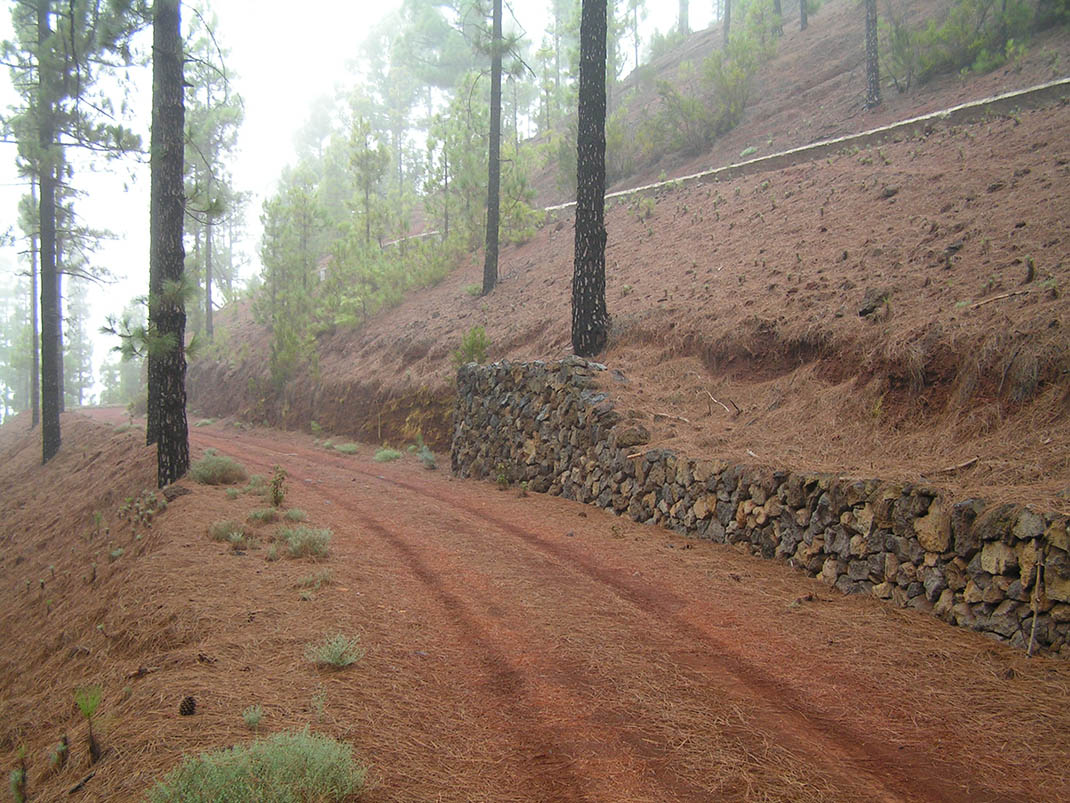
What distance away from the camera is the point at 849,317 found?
8.57m

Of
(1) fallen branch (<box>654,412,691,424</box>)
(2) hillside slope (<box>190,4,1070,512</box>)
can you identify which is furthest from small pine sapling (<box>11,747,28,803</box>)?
(1) fallen branch (<box>654,412,691,424</box>)

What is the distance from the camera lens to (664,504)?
7.80 meters

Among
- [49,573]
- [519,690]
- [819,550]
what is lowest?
[49,573]

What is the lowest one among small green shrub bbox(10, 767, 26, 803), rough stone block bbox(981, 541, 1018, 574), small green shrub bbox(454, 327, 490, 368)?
small green shrub bbox(10, 767, 26, 803)

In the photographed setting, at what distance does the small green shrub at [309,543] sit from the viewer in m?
6.87

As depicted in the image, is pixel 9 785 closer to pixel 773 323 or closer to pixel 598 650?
pixel 598 650

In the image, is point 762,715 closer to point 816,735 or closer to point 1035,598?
point 816,735

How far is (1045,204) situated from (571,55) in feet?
66.0

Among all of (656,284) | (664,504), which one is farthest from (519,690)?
(656,284)

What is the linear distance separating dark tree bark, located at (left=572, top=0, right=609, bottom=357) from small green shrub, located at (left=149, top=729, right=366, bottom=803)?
30.6 feet

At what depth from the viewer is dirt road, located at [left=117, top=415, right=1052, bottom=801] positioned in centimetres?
A: 331

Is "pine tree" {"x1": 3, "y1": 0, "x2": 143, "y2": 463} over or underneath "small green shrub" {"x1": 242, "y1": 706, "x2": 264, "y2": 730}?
over

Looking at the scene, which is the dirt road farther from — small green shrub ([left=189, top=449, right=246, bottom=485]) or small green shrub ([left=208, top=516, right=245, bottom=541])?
small green shrub ([left=189, top=449, right=246, bottom=485])

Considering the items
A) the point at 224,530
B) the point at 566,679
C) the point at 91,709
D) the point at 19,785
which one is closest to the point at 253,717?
the point at 91,709
